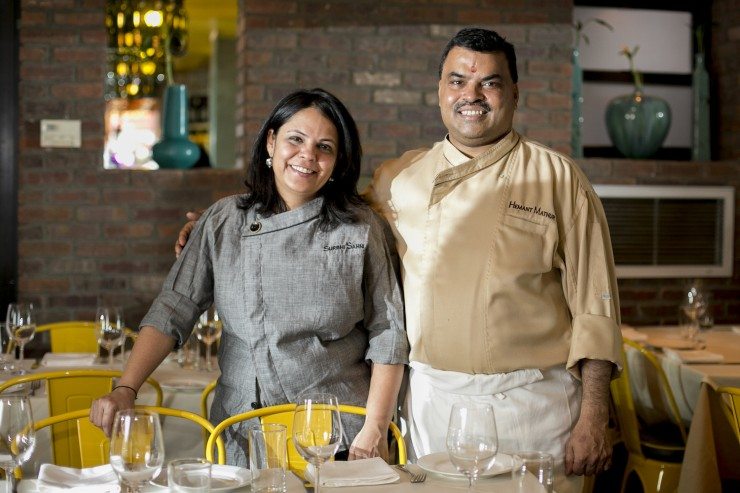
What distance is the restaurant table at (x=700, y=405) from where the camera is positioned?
3363 mm

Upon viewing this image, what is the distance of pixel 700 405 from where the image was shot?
344 centimetres

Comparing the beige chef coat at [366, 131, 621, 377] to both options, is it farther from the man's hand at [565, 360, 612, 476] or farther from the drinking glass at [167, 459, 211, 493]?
the drinking glass at [167, 459, 211, 493]

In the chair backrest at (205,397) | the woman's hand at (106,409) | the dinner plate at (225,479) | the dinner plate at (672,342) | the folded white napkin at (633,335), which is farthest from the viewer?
the folded white napkin at (633,335)

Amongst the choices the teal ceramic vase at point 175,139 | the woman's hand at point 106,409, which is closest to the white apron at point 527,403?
the woman's hand at point 106,409

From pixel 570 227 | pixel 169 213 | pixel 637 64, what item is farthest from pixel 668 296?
pixel 570 227

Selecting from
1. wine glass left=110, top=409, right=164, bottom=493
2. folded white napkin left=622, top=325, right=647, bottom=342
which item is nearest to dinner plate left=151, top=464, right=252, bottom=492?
wine glass left=110, top=409, right=164, bottom=493

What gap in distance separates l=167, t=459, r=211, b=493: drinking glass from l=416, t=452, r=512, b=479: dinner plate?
1.69 ft

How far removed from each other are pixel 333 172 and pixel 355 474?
0.88 m

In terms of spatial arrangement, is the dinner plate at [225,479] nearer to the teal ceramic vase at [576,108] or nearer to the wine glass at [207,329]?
the wine glass at [207,329]

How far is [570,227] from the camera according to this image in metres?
2.41

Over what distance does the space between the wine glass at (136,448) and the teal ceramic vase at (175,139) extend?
3.28 m

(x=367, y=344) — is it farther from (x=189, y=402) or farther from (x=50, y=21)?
(x=50, y=21)

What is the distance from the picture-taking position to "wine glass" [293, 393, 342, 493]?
1771 mm

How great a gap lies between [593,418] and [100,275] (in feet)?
9.89
